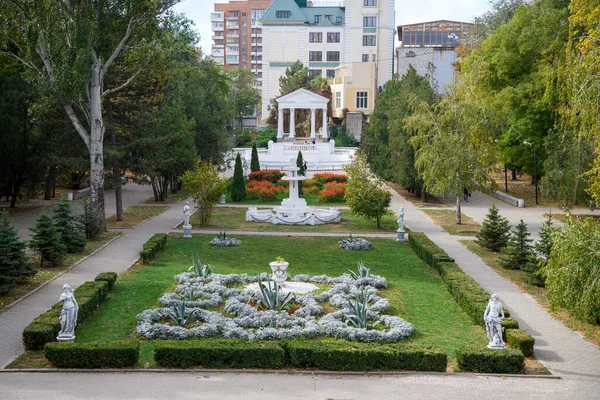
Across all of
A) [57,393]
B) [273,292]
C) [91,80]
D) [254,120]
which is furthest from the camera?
[254,120]

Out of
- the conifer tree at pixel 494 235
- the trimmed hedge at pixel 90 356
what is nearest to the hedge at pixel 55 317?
the trimmed hedge at pixel 90 356

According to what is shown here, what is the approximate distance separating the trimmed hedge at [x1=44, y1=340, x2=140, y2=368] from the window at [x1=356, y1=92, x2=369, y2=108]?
226 feet

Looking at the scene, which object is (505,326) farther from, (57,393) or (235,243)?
(235,243)

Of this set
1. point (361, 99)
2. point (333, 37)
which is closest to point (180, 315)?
point (361, 99)

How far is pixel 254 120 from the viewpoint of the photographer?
109 m

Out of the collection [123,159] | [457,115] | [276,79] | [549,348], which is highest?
[276,79]

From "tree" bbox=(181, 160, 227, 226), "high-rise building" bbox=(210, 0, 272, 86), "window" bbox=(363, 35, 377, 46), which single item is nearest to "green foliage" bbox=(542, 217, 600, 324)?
"tree" bbox=(181, 160, 227, 226)

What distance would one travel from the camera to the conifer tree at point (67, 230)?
2552 cm

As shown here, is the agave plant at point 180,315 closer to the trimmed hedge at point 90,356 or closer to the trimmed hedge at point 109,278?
the trimmed hedge at point 90,356

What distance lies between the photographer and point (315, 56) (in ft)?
304

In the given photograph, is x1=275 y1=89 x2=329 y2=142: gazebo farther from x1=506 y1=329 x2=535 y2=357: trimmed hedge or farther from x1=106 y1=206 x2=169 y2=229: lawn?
x1=506 y1=329 x2=535 y2=357: trimmed hedge

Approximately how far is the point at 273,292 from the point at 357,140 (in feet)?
→ 186

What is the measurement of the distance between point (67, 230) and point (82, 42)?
7877mm

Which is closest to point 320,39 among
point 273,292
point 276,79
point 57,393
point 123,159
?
point 276,79
